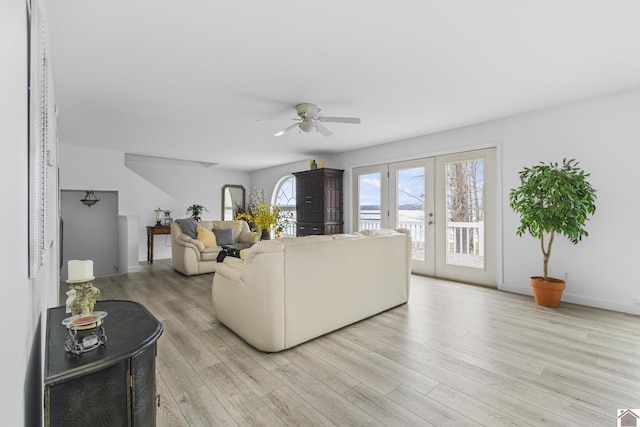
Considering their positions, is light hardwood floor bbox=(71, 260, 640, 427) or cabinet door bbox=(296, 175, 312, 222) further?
cabinet door bbox=(296, 175, 312, 222)

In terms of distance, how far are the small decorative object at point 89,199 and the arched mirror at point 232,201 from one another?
125 inches

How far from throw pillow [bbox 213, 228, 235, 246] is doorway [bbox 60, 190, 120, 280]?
2254 mm

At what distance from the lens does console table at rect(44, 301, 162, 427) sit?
0.95 meters

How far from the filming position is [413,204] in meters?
5.32

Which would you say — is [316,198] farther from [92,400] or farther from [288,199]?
[92,400]

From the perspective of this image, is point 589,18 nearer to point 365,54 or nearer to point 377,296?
point 365,54

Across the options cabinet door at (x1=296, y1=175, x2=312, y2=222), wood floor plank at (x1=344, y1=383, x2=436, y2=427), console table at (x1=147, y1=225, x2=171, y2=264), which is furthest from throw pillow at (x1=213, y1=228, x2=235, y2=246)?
wood floor plank at (x1=344, y1=383, x2=436, y2=427)

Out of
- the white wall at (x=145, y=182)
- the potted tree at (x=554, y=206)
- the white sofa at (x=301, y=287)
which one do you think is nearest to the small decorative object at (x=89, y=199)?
the white wall at (x=145, y=182)

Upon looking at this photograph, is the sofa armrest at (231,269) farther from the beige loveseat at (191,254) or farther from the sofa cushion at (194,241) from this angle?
the sofa cushion at (194,241)

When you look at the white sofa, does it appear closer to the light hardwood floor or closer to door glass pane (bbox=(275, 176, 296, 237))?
the light hardwood floor

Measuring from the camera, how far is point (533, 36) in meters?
2.23

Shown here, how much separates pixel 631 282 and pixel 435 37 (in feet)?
11.3

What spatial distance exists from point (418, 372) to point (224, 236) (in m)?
4.73

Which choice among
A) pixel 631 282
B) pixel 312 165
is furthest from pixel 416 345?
pixel 312 165
